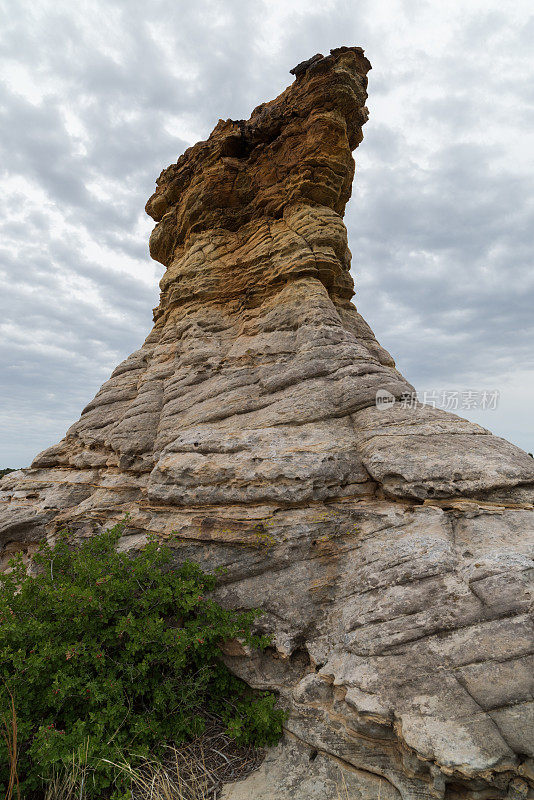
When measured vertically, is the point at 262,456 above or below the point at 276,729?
above

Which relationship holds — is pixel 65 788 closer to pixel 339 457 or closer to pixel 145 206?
pixel 339 457

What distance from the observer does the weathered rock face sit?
5.42 meters

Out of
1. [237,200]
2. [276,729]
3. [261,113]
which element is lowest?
[276,729]

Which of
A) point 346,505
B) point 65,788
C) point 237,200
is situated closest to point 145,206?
point 237,200

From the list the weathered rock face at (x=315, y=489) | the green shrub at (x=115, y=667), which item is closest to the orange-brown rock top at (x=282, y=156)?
the weathered rock face at (x=315, y=489)

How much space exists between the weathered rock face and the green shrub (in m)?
0.67

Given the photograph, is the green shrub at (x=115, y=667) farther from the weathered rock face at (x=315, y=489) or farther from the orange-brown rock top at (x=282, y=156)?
the orange-brown rock top at (x=282, y=156)

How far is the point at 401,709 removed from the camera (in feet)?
17.6

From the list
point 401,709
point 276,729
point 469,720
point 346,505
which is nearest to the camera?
point 469,720

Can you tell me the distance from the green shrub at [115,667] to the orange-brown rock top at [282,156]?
46.2 feet

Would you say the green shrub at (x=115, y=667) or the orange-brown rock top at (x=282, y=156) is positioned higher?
the orange-brown rock top at (x=282, y=156)

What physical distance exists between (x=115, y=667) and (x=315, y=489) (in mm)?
4943

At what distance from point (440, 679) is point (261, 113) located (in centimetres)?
1999

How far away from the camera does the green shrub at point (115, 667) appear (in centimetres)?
556
